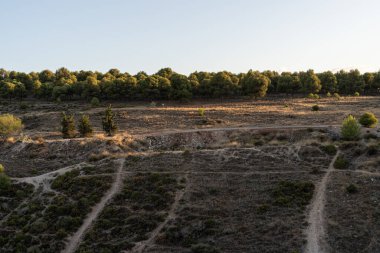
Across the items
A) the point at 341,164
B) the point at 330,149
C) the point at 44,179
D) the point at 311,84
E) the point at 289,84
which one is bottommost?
the point at 44,179

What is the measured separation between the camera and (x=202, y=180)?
46.4 metres

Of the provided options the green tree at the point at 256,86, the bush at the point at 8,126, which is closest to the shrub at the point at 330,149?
the bush at the point at 8,126

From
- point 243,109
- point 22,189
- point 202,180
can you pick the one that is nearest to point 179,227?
point 202,180

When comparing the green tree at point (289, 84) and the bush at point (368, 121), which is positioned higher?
the green tree at point (289, 84)

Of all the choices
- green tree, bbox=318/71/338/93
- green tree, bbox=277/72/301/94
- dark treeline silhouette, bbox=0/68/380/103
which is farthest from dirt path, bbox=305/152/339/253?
green tree, bbox=318/71/338/93

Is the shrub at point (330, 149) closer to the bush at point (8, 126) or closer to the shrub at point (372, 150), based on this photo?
the shrub at point (372, 150)

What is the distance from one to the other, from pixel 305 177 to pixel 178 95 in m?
67.6

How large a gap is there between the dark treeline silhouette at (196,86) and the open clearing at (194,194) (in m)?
43.8

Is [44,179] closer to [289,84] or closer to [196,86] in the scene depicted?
[196,86]

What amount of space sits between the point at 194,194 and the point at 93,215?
11.2 meters

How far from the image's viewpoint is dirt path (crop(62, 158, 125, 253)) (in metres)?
36.5

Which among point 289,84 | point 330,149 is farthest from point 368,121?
point 289,84

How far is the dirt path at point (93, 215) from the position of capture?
120ft

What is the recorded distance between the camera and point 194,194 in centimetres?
4325
